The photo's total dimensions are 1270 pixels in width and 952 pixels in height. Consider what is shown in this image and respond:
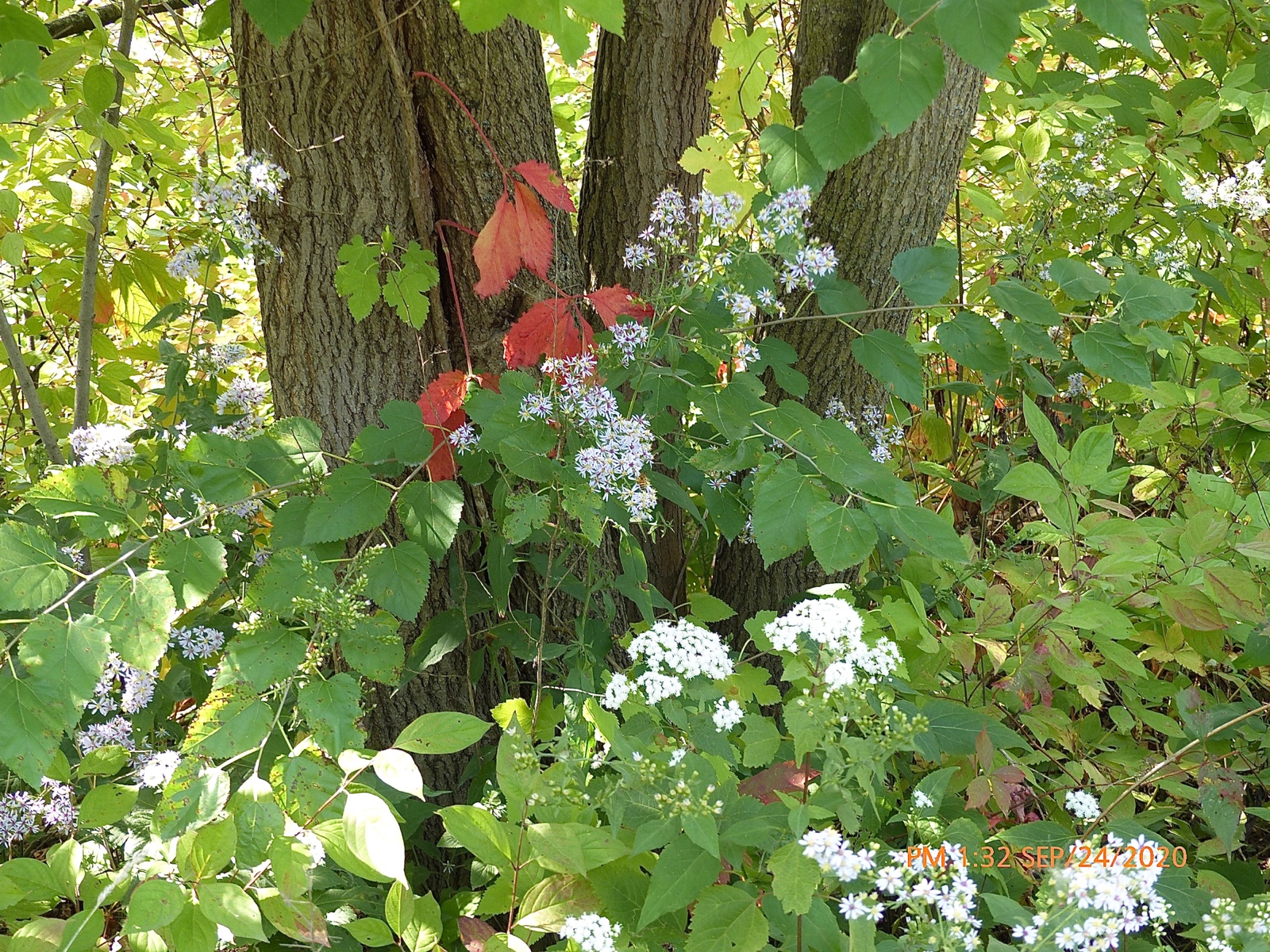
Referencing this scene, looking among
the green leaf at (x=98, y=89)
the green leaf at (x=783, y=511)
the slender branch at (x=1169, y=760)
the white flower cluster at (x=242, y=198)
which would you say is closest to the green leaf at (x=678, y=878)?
the green leaf at (x=783, y=511)

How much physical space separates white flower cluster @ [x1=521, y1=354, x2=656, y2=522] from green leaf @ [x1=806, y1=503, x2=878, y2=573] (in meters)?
0.24

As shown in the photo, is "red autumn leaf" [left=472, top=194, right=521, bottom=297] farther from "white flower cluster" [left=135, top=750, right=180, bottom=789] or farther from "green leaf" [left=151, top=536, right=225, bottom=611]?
"white flower cluster" [left=135, top=750, right=180, bottom=789]

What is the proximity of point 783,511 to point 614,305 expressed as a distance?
1.60 feet

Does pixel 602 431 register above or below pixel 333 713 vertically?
above

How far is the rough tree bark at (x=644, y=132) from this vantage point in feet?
6.64

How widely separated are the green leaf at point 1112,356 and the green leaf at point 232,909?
4.40ft

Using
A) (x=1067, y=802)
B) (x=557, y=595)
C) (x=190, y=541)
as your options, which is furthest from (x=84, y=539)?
(x=1067, y=802)

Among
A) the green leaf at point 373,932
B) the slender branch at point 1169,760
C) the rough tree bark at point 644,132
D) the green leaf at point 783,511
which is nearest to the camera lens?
the green leaf at point 373,932

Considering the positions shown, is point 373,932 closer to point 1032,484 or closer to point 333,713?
point 333,713

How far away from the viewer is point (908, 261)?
1.53 meters

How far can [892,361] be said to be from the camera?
150 cm

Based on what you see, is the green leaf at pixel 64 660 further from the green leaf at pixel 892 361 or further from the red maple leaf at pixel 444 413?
the green leaf at pixel 892 361

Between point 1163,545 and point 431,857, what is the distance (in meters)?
1.46

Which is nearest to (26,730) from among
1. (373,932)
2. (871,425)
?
(373,932)
